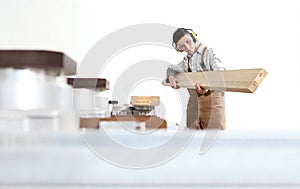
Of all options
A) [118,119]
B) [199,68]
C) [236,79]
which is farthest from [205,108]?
[236,79]

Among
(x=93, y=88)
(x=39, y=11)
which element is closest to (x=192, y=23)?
(x=39, y=11)

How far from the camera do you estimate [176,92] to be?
3.97 metres

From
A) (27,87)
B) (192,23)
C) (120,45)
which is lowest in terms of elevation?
(27,87)

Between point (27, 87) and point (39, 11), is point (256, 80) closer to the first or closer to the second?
point (27, 87)

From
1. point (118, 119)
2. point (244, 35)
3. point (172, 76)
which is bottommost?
point (118, 119)

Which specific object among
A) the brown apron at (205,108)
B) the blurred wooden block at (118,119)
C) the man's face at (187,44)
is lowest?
the blurred wooden block at (118,119)

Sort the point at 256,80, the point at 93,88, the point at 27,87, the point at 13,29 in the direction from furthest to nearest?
the point at 13,29
the point at 93,88
the point at 256,80
the point at 27,87

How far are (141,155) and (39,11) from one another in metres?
3.62

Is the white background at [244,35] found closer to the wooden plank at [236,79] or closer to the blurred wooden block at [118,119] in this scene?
the blurred wooden block at [118,119]

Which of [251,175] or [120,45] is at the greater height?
[120,45]

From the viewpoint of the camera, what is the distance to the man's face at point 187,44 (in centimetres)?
251

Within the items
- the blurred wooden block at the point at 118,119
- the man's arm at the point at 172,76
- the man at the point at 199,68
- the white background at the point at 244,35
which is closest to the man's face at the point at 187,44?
the man at the point at 199,68

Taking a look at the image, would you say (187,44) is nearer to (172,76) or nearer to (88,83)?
(172,76)

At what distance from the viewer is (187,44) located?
2.52 m
